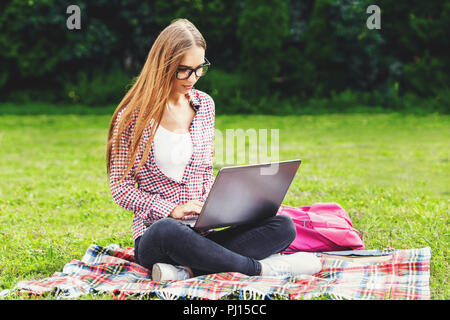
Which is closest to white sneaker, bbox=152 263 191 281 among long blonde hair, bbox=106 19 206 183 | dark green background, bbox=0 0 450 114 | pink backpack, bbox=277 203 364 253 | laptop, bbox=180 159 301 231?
laptop, bbox=180 159 301 231

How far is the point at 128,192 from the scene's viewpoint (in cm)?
319

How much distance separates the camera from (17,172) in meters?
7.13

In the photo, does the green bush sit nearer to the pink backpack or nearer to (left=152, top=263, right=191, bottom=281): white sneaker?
the pink backpack

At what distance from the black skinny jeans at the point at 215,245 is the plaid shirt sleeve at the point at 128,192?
0.55 feet

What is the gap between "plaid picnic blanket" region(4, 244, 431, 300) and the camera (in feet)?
9.23

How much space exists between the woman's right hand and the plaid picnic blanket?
0.35 meters

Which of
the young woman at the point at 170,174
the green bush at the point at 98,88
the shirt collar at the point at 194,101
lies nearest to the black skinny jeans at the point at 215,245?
the young woman at the point at 170,174

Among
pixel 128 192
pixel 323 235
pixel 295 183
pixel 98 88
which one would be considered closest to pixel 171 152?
pixel 128 192

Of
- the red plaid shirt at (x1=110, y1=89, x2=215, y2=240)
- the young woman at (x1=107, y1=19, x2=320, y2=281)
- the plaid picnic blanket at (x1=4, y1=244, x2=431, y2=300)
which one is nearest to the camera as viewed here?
the plaid picnic blanket at (x1=4, y1=244, x2=431, y2=300)

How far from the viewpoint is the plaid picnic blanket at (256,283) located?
9.23 feet

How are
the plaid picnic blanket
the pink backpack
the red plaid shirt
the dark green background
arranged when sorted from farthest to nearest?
the dark green background, the pink backpack, the red plaid shirt, the plaid picnic blanket

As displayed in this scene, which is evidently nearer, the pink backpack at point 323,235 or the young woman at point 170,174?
the young woman at point 170,174

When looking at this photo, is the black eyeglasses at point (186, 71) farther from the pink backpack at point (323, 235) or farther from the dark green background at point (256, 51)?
the dark green background at point (256, 51)
